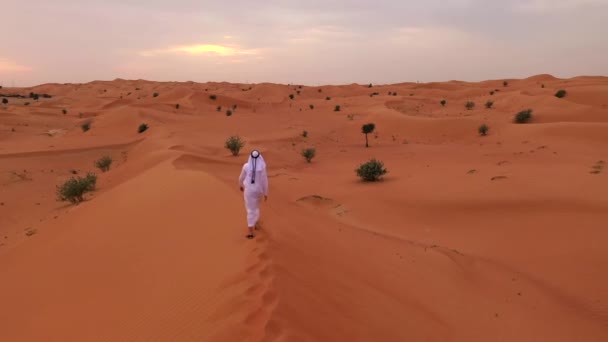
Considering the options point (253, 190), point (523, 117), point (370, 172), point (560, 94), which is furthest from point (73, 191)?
point (560, 94)

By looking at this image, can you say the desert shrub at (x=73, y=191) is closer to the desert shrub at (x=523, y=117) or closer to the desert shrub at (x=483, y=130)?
the desert shrub at (x=483, y=130)

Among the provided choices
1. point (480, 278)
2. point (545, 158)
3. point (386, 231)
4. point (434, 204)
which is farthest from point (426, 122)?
point (480, 278)

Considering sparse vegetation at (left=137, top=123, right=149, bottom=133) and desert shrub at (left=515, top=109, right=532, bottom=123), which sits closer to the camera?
desert shrub at (left=515, top=109, right=532, bottom=123)

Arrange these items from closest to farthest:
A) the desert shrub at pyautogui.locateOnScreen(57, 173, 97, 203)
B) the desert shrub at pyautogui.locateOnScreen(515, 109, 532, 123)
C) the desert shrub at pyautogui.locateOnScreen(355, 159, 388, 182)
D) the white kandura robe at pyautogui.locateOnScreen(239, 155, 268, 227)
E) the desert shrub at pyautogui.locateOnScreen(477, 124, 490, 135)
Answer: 1. the white kandura robe at pyautogui.locateOnScreen(239, 155, 268, 227)
2. the desert shrub at pyautogui.locateOnScreen(57, 173, 97, 203)
3. the desert shrub at pyautogui.locateOnScreen(355, 159, 388, 182)
4. the desert shrub at pyautogui.locateOnScreen(477, 124, 490, 135)
5. the desert shrub at pyautogui.locateOnScreen(515, 109, 532, 123)

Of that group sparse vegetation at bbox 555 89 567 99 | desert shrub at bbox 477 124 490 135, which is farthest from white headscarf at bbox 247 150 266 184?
sparse vegetation at bbox 555 89 567 99

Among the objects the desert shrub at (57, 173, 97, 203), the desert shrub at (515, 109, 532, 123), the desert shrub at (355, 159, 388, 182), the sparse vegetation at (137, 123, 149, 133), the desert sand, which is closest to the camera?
the desert sand

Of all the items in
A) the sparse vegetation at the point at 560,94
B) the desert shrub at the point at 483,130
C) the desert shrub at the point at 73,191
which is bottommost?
the desert shrub at the point at 73,191

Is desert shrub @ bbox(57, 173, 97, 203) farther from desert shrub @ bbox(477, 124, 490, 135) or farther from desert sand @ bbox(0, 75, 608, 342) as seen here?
desert shrub @ bbox(477, 124, 490, 135)

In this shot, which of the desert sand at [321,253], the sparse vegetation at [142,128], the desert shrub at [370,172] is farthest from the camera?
the sparse vegetation at [142,128]

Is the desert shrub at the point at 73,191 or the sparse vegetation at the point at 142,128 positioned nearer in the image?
the desert shrub at the point at 73,191

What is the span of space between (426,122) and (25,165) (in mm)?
19301

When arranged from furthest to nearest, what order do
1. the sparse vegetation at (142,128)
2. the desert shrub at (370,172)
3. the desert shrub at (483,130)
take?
the sparse vegetation at (142,128)
the desert shrub at (483,130)
the desert shrub at (370,172)

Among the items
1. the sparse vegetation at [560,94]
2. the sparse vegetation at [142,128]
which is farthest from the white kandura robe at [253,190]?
the sparse vegetation at [560,94]

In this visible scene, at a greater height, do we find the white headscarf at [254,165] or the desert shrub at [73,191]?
the white headscarf at [254,165]
